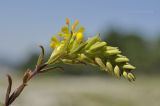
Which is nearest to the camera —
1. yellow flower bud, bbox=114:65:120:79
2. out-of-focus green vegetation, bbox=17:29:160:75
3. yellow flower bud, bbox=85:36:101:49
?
yellow flower bud, bbox=114:65:120:79

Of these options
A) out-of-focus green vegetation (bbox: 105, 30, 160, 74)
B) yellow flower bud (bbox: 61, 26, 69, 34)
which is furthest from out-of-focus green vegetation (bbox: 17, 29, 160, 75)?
yellow flower bud (bbox: 61, 26, 69, 34)

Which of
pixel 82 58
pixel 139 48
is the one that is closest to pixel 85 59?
pixel 82 58

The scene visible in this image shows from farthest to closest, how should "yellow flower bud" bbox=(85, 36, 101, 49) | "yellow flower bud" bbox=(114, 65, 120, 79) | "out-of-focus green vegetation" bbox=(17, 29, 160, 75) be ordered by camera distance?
"out-of-focus green vegetation" bbox=(17, 29, 160, 75), "yellow flower bud" bbox=(85, 36, 101, 49), "yellow flower bud" bbox=(114, 65, 120, 79)

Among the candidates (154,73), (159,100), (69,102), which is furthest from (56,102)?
(154,73)

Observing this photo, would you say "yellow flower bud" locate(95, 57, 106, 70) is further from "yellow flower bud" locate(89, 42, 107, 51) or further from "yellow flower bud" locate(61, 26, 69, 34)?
"yellow flower bud" locate(61, 26, 69, 34)

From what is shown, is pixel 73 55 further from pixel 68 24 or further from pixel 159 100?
pixel 159 100

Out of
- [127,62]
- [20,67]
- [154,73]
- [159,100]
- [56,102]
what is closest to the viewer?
[127,62]

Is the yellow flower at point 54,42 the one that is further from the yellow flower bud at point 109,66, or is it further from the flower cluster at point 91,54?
the yellow flower bud at point 109,66

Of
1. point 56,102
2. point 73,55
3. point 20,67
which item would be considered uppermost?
point 73,55
